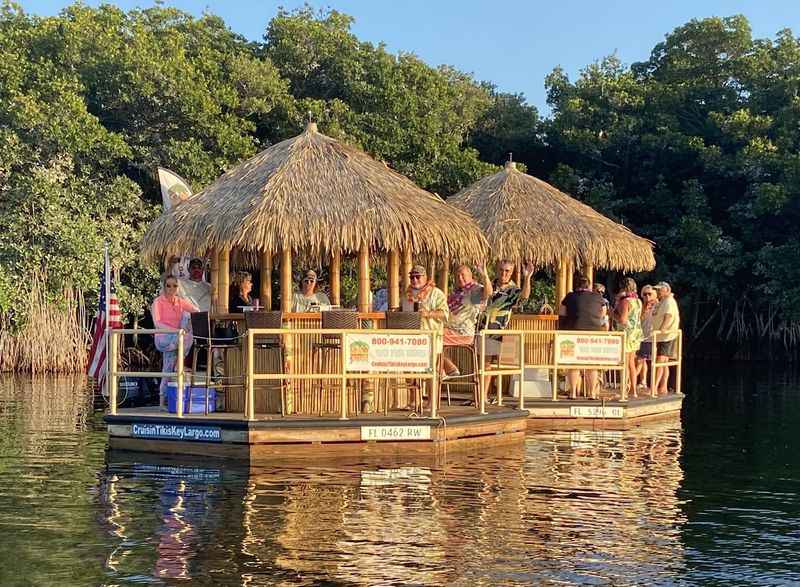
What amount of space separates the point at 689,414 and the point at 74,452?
10.7 meters

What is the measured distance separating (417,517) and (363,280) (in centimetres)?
490

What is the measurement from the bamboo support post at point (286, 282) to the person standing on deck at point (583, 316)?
4946mm

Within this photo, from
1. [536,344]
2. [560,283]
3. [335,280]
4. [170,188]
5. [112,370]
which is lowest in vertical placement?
[112,370]

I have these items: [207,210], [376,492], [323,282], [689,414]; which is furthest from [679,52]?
[376,492]

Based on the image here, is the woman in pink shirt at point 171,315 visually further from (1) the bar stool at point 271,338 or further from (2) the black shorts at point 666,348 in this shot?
(2) the black shorts at point 666,348

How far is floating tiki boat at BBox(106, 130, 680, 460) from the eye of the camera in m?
14.1

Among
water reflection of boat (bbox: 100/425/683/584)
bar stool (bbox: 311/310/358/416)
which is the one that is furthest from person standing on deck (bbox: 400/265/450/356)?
water reflection of boat (bbox: 100/425/683/584)

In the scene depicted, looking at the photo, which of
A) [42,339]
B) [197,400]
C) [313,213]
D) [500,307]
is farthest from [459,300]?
[42,339]

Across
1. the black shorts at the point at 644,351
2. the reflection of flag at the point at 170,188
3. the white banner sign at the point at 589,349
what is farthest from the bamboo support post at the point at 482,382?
the reflection of flag at the point at 170,188

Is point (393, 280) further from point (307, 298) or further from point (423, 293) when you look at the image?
point (307, 298)

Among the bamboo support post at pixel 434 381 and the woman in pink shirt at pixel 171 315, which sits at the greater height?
the woman in pink shirt at pixel 171 315

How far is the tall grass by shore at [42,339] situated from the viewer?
99.3ft

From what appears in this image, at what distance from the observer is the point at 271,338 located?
1458cm

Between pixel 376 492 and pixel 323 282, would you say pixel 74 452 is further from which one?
pixel 323 282
